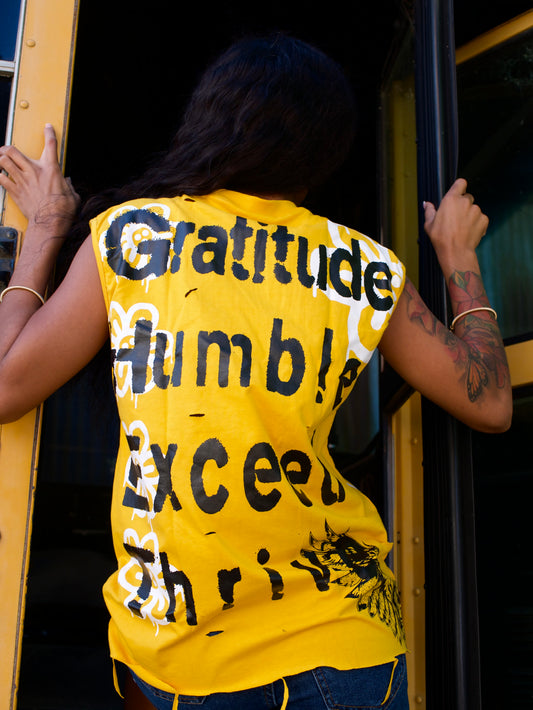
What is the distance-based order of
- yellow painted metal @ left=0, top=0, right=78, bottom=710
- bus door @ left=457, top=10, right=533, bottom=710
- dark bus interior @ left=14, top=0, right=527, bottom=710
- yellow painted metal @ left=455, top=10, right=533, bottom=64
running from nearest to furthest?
yellow painted metal @ left=0, top=0, right=78, bottom=710 < bus door @ left=457, top=10, right=533, bottom=710 < yellow painted metal @ left=455, top=10, right=533, bottom=64 < dark bus interior @ left=14, top=0, right=527, bottom=710

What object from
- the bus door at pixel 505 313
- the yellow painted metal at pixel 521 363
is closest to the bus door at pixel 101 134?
the bus door at pixel 505 313

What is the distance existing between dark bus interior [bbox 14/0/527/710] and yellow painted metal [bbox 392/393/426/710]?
13 centimetres

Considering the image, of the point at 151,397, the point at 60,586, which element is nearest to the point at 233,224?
the point at 151,397

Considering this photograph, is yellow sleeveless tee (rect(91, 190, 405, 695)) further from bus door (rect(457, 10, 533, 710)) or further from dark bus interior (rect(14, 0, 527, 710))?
bus door (rect(457, 10, 533, 710))

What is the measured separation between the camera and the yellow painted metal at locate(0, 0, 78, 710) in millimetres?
1360

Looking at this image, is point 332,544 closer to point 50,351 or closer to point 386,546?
point 386,546

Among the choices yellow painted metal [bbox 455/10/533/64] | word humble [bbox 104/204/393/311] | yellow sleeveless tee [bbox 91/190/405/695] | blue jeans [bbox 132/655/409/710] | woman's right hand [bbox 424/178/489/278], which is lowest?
blue jeans [bbox 132/655/409/710]

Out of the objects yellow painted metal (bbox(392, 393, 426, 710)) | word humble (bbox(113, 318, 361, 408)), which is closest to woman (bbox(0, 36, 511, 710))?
word humble (bbox(113, 318, 361, 408))

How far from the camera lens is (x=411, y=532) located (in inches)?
81.7

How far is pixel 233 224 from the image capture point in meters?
1.11

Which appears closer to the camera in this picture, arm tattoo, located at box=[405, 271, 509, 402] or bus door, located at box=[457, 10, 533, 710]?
arm tattoo, located at box=[405, 271, 509, 402]

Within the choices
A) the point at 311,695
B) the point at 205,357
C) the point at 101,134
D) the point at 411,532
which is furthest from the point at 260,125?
the point at 101,134

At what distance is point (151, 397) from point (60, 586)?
12.6ft

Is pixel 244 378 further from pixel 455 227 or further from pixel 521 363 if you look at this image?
pixel 521 363
